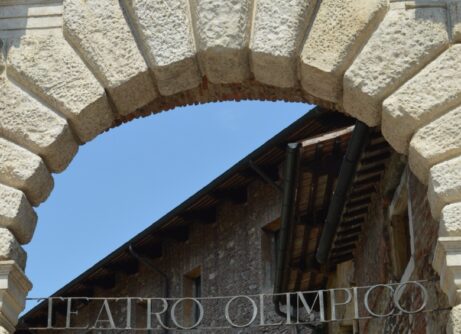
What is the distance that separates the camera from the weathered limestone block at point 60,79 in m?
6.58

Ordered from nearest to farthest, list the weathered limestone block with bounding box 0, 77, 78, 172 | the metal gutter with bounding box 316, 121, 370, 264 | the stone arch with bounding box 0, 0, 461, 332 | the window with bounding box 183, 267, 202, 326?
the stone arch with bounding box 0, 0, 461, 332 → the weathered limestone block with bounding box 0, 77, 78, 172 → the metal gutter with bounding box 316, 121, 370, 264 → the window with bounding box 183, 267, 202, 326

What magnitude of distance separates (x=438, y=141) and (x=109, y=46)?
172cm

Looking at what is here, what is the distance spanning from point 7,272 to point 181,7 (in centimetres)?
163

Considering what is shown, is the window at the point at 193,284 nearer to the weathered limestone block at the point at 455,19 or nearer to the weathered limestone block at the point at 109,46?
the weathered limestone block at the point at 109,46

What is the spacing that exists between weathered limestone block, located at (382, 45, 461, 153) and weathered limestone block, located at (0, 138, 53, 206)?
1735 mm

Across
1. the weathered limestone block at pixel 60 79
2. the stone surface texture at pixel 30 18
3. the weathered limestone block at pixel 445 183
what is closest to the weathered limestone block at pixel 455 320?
the weathered limestone block at pixel 445 183

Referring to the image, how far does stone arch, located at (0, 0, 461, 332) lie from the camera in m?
6.37

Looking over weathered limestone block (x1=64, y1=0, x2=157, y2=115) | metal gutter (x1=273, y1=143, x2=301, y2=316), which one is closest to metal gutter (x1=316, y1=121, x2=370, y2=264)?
metal gutter (x1=273, y1=143, x2=301, y2=316)

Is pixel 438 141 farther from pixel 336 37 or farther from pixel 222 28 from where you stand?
pixel 222 28

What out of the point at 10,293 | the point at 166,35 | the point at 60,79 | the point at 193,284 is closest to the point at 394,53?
the point at 166,35

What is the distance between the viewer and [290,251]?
13.0m

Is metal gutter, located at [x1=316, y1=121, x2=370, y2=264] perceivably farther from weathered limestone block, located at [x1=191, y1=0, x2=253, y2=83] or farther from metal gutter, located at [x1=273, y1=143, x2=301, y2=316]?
weathered limestone block, located at [x1=191, y1=0, x2=253, y2=83]

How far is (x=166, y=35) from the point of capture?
6699mm

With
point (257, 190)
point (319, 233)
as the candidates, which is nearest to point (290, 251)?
point (319, 233)
